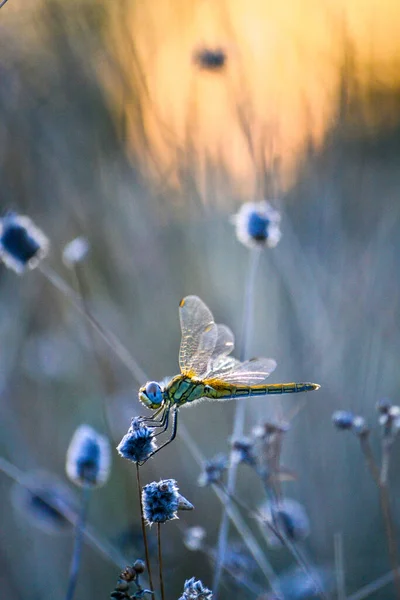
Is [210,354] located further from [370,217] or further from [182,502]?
[370,217]

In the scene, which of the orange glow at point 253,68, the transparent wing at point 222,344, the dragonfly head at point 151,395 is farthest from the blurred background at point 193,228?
the dragonfly head at point 151,395

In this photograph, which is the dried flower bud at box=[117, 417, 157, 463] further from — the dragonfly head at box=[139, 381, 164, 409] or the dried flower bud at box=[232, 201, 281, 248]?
the dried flower bud at box=[232, 201, 281, 248]

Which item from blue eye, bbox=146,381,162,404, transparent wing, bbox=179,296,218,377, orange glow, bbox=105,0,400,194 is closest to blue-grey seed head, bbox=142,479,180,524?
blue eye, bbox=146,381,162,404

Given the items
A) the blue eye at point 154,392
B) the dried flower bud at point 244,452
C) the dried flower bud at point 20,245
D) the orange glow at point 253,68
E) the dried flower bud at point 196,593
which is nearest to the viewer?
A: the dried flower bud at point 196,593

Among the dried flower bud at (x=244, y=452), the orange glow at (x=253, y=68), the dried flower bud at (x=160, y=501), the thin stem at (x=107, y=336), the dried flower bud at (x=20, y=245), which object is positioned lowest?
the dried flower bud at (x=160, y=501)

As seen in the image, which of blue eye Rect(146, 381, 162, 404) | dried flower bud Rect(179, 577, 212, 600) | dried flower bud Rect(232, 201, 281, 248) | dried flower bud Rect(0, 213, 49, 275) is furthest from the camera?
dried flower bud Rect(232, 201, 281, 248)

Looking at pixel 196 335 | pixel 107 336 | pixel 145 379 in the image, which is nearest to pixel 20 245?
pixel 107 336

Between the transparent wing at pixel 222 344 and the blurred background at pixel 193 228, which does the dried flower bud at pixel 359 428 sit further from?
the blurred background at pixel 193 228

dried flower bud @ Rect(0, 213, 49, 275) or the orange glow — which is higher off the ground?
the orange glow
